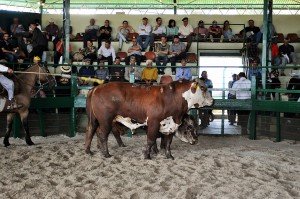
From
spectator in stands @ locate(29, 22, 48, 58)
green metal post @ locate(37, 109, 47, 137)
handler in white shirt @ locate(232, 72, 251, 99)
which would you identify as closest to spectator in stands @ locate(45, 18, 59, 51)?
spectator in stands @ locate(29, 22, 48, 58)

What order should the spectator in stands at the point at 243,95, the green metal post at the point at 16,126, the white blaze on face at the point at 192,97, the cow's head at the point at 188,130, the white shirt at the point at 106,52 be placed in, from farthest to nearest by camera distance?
the white shirt at the point at 106,52 < the spectator in stands at the point at 243,95 < the green metal post at the point at 16,126 < the cow's head at the point at 188,130 < the white blaze on face at the point at 192,97

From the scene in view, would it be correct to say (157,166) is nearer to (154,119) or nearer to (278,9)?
(154,119)

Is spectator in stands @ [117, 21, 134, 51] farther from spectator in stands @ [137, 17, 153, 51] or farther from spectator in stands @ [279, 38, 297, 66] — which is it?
spectator in stands @ [279, 38, 297, 66]

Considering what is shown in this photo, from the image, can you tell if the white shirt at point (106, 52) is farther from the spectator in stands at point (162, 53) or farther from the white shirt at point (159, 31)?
the white shirt at point (159, 31)

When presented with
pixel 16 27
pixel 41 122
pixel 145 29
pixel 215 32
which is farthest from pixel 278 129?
pixel 16 27

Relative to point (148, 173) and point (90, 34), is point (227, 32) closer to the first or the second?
point (90, 34)

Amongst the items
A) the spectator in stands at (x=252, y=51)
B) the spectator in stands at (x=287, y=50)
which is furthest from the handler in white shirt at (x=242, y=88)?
the spectator in stands at (x=287, y=50)

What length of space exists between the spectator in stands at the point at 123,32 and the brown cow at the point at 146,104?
857cm

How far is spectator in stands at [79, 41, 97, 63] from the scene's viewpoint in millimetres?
15695

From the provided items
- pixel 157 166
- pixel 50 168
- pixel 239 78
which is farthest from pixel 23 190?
pixel 239 78

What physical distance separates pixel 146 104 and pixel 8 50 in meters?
7.65

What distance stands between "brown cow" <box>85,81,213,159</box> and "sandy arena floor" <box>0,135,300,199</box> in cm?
59

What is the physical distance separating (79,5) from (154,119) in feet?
56.9

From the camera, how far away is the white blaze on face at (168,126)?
880 cm
